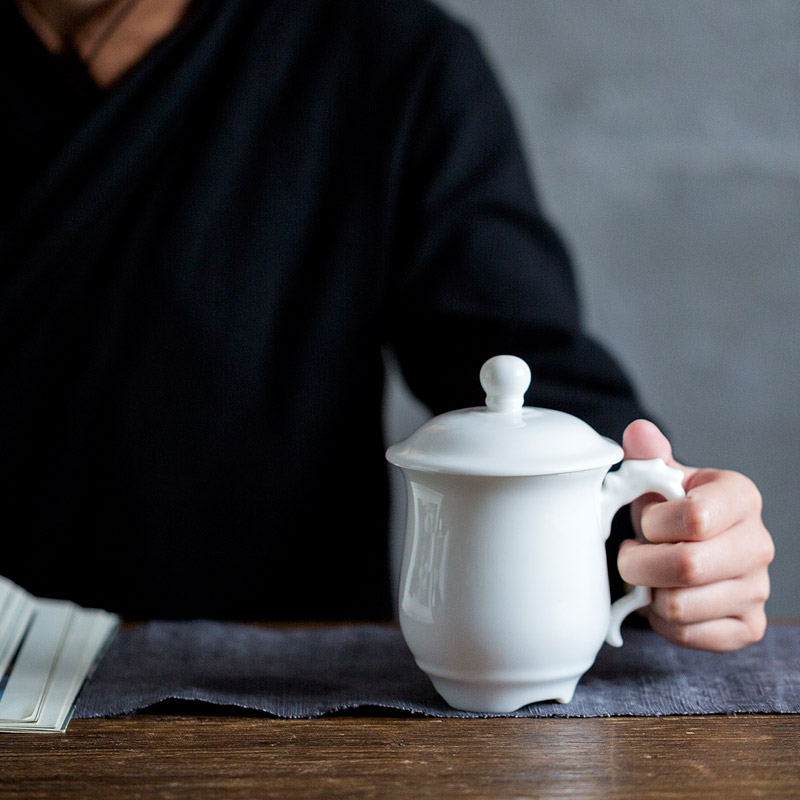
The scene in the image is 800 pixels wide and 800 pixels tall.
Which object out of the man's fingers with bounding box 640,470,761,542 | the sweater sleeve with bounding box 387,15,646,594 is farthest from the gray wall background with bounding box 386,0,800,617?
the man's fingers with bounding box 640,470,761,542

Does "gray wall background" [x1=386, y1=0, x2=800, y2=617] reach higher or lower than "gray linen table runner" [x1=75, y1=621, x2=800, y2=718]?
lower

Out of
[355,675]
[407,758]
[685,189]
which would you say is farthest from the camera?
[685,189]

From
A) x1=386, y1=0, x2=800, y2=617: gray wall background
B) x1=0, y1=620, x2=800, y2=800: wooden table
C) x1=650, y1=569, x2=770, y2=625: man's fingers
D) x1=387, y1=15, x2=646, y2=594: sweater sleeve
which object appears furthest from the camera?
x1=386, y1=0, x2=800, y2=617: gray wall background

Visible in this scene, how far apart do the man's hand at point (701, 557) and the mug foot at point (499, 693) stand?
0.06m

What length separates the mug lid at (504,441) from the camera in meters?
0.38

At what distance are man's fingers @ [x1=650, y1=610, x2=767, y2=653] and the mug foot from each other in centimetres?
7

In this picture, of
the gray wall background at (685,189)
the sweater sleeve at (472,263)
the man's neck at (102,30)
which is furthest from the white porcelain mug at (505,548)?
the gray wall background at (685,189)

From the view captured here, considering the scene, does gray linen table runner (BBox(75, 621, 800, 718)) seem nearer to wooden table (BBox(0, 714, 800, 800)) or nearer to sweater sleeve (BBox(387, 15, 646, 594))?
wooden table (BBox(0, 714, 800, 800))

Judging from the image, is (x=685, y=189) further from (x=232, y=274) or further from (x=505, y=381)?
(x=505, y=381)

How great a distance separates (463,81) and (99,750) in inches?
25.6

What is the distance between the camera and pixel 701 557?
0.43 m

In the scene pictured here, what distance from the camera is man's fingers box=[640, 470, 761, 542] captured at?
0.43 metres

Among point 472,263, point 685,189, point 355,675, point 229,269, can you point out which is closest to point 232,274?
point 229,269

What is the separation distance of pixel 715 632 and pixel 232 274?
0.52m
